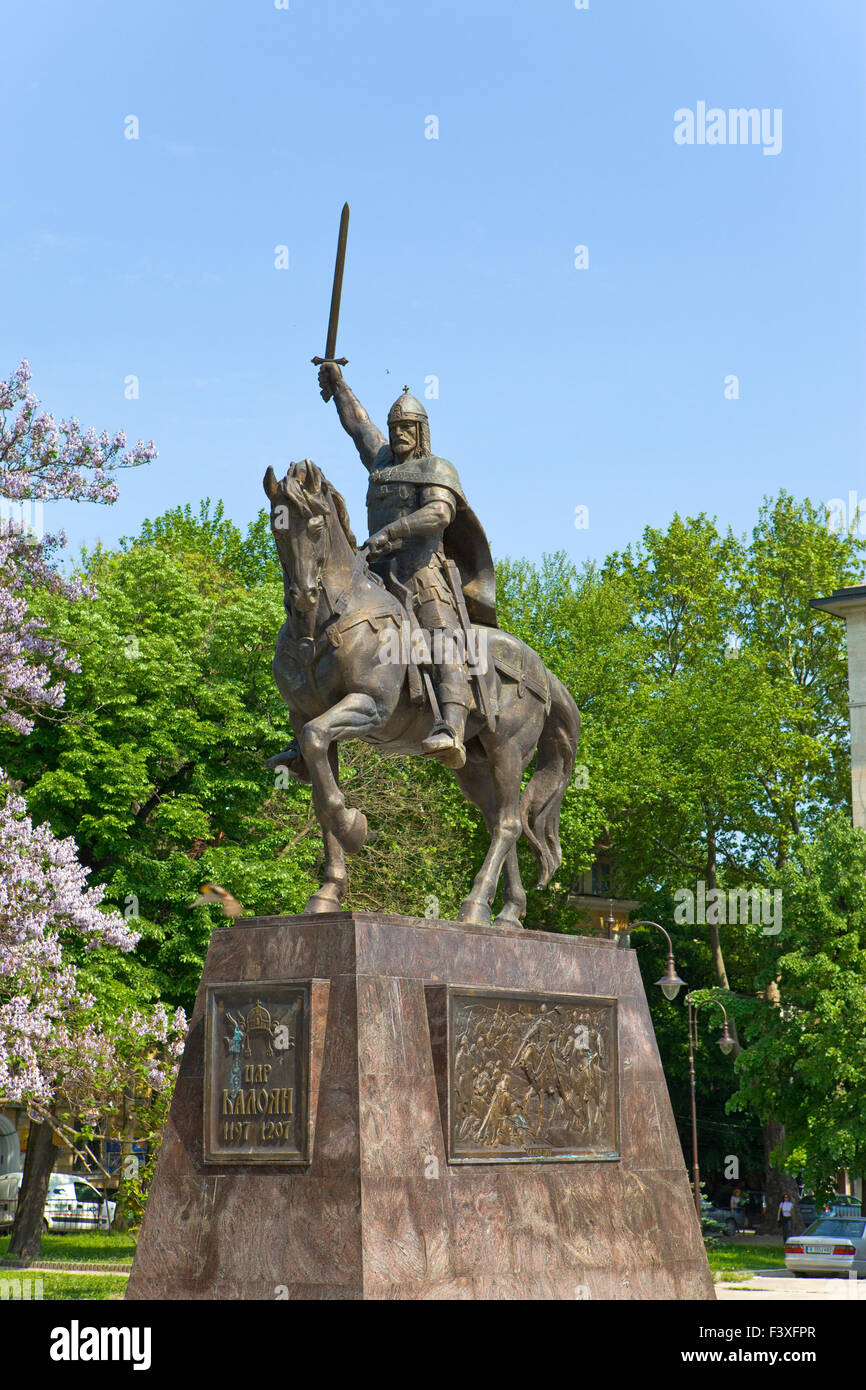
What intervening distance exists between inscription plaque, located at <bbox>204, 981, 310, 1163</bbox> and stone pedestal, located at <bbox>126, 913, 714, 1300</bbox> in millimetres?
16

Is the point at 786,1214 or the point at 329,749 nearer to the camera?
the point at 329,749

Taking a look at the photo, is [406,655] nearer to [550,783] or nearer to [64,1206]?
[550,783]

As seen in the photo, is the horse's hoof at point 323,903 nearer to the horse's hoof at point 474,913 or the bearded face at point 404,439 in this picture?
the horse's hoof at point 474,913

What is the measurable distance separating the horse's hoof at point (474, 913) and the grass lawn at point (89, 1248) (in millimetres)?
15812

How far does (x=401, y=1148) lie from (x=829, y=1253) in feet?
75.2

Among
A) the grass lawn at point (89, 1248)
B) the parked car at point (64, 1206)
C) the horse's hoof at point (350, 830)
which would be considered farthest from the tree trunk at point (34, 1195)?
the horse's hoof at point (350, 830)

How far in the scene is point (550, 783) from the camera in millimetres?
14867

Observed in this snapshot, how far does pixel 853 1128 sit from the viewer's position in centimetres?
3189

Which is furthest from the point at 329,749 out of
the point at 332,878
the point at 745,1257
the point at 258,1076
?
the point at 745,1257

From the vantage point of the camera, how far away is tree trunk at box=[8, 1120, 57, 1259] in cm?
2873

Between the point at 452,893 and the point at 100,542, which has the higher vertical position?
the point at 100,542
